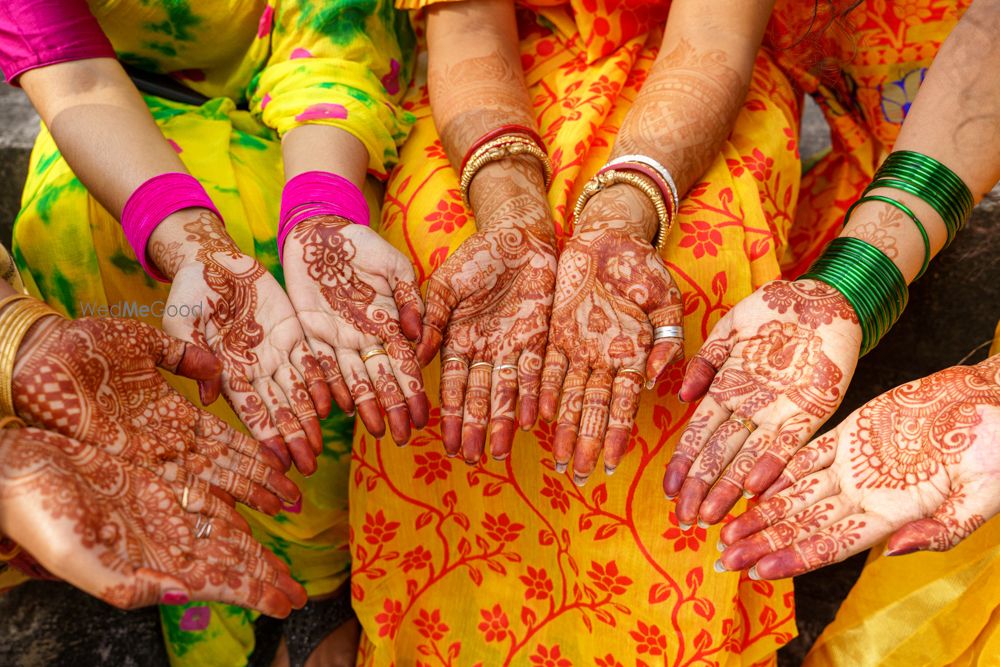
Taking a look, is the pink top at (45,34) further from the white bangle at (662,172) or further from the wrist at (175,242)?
the white bangle at (662,172)

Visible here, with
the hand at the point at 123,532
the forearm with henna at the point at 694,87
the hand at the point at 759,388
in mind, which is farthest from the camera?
the forearm with henna at the point at 694,87

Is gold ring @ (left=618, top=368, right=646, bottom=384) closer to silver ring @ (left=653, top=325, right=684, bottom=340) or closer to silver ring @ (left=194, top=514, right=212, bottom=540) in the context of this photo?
silver ring @ (left=653, top=325, right=684, bottom=340)

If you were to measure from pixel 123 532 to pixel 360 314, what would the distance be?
42 centimetres

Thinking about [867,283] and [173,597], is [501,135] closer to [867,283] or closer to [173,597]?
[867,283]

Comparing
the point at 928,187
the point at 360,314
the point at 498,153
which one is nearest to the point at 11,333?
the point at 360,314

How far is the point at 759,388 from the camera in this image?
1.03 metres

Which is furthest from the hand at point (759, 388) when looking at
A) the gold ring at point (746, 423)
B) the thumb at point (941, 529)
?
the thumb at point (941, 529)

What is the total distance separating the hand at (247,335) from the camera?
102 cm

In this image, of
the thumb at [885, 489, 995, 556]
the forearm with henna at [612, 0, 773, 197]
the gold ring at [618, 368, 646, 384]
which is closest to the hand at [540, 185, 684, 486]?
the gold ring at [618, 368, 646, 384]

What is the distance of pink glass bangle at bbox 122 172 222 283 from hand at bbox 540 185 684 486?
Result: 1.78ft

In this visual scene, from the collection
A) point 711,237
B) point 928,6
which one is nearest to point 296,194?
point 711,237

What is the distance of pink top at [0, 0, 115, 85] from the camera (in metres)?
1.17

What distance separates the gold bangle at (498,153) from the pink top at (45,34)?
1.93 ft

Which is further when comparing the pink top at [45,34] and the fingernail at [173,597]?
the pink top at [45,34]
